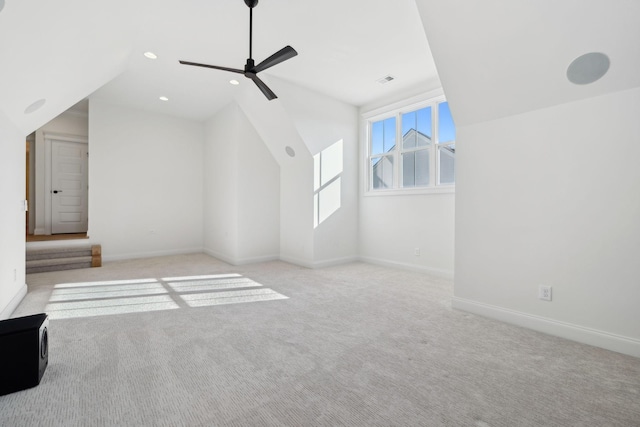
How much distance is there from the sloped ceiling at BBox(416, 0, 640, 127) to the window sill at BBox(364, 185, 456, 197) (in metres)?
1.57

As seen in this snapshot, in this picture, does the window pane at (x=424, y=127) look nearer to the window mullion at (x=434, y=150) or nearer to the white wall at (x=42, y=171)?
the window mullion at (x=434, y=150)

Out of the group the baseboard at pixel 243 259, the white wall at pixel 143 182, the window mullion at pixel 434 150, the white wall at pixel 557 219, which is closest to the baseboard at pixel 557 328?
the white wall at pixel 557 219

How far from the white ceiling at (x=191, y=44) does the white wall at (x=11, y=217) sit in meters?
0.25

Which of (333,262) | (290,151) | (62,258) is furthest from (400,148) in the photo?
(62,258)

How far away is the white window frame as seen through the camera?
14.9ft

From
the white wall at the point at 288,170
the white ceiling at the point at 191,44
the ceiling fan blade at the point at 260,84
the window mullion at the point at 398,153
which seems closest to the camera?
the white ceiling at the point at 191,44

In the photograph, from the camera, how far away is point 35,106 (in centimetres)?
321

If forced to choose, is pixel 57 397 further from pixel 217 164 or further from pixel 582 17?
pixel 217 164

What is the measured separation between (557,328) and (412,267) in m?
2.38

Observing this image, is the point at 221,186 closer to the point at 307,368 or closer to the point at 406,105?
the point at 406,105

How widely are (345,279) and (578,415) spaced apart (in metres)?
2.97

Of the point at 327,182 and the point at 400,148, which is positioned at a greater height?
the point at 400,148

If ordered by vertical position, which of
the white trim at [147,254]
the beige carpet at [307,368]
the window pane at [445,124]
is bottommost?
the beige carpet at [307,368]

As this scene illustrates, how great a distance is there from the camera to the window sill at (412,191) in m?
4.39
